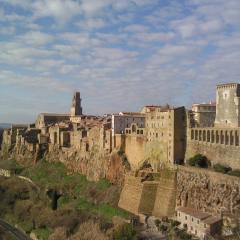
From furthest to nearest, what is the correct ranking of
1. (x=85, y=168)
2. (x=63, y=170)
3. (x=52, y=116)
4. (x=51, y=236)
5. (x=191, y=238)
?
(x=52, y=116), (x=63, y=170), (x=85, y=168), (x=51, y=236), (x=191, y=238)

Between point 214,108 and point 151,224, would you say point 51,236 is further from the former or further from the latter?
point 214,108

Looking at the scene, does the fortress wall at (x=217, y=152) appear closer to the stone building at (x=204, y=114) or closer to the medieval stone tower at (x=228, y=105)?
the medieval stone tower at (x=228, y=105)

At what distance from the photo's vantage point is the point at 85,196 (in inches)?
2073

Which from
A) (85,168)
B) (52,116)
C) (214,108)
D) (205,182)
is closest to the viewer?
(205,182)

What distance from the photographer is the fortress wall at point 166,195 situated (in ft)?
138

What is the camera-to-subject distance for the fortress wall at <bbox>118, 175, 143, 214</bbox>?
148 feet

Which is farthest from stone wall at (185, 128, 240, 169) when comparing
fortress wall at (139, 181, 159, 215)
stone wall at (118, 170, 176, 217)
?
fortress wall at (139, 181, 159, 215)

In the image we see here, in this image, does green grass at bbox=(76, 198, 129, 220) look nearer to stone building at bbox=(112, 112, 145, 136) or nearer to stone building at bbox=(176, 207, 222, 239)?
stone building at bbox=(176, 207, 222, 239)

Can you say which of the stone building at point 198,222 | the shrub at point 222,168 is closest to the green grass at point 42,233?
the stone building at point 198,222

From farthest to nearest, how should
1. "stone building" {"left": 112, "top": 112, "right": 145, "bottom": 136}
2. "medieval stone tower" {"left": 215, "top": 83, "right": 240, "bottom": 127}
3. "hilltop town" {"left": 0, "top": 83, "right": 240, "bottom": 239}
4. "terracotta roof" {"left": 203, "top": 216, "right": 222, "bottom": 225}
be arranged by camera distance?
1. "stone building" {"left": 112, "top": 112, "right": 145, "bottom": 136}
2. "medieval stone tower" {"left": 215, "top": 83, "right": 240, "bottom": 127}
3. "hilltop town" {"left": 0, "top": 83, "right": 240, "bottom": 239}
4. "terracotta roof" {"left": 203, "top": 216, "right": 222, "bottom": 225}

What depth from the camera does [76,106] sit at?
87.8 m

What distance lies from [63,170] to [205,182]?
26959 millimetres

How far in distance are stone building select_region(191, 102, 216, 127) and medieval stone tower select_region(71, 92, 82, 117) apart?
38566mm

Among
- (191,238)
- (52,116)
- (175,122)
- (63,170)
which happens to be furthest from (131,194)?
(52,116)
